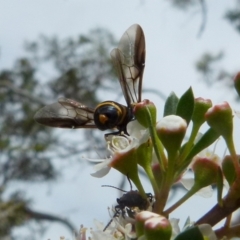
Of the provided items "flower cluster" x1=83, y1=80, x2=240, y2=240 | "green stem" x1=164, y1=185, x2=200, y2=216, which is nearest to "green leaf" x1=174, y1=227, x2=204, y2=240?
"flower cluster" x1=83, y1=80, x2=240, y2=240

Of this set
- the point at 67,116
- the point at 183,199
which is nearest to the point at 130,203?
the point at 183,199

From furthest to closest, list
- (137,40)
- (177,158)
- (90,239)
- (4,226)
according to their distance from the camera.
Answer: (4,226) < (137,40) < (90,239) < (177,158)

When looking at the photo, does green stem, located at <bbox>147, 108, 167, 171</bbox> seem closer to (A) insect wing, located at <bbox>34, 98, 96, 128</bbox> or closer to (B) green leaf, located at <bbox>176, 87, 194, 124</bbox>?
(B) green leaf, located at <bbox>176, 87, 194, 124</bbox>

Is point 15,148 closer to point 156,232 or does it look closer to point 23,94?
point 23,94

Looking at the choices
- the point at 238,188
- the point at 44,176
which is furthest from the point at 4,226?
the point at 238,188

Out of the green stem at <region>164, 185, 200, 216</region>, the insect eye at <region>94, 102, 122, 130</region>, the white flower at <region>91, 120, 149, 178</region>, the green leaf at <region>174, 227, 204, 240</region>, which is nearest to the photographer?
the green leaf at <region>174, 227, 204, 240</region>

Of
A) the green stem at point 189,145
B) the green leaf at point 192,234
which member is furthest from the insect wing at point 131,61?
the green leaf at point 192,234
